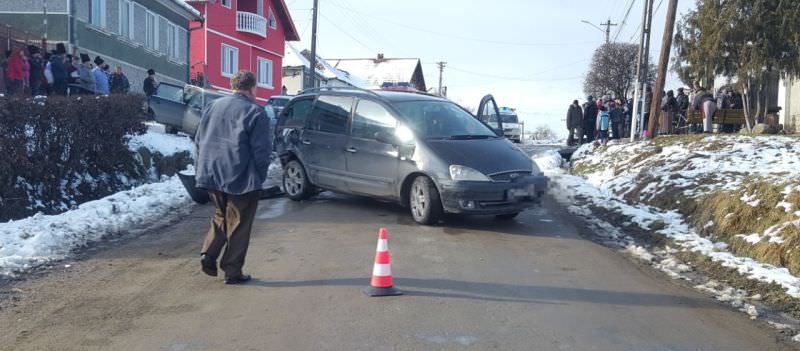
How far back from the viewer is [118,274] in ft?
21.4

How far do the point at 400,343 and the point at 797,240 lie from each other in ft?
15.4

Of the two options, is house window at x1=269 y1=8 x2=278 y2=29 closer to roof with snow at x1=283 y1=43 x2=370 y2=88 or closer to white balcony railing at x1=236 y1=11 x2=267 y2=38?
white balcony railing at x1=236 y1=11 x2=267 y2=38

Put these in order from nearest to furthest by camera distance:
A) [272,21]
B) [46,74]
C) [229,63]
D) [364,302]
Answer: [364,302] < [46,74] < [229,63] < [272,21]

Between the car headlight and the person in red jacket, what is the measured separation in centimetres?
1090

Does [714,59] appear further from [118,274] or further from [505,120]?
[505,120]

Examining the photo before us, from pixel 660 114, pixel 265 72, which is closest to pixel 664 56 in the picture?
pixel 660 114

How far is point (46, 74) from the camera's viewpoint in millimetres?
16062

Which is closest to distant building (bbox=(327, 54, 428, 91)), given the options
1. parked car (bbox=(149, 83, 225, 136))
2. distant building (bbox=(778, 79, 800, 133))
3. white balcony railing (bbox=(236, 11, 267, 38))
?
white balcony railing (bbox=(236, 11, 267, 38))

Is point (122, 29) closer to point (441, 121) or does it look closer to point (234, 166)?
point (441, 121)

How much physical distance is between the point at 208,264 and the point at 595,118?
19.9 m

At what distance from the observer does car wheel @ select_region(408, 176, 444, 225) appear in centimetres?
900

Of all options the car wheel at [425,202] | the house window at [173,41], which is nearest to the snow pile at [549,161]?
the car wheel at [425,202]

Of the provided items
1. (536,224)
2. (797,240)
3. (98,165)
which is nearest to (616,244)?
(536,224)

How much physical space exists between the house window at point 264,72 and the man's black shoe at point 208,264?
3545 cm
